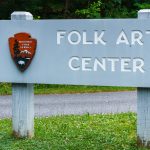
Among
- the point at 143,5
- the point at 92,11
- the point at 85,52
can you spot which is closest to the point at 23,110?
the point at 85,52

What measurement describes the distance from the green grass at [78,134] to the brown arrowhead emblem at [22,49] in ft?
3.28

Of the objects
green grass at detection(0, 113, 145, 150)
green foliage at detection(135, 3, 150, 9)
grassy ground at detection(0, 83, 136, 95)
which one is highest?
green foliage at detection(135, 3, 150, 9)

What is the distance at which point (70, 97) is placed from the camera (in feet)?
46.6

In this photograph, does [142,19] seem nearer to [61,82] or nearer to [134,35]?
[134,35]

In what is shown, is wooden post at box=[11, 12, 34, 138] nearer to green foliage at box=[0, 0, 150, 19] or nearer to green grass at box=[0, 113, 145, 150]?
green grass at box=[0, 113, 145, 150]

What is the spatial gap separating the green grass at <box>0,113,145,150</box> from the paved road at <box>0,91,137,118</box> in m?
1.62

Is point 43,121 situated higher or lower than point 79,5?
lower

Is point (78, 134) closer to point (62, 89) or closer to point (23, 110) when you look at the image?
point (23, 110)

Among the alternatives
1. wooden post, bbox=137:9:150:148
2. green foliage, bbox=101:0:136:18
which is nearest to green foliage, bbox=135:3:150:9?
green foliage, bbox=101:0:136:18

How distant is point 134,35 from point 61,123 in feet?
8.63

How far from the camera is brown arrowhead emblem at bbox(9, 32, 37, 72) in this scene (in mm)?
7438

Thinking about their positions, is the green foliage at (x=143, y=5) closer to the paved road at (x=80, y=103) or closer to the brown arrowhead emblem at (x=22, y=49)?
the paved road at (x=80, y=103)

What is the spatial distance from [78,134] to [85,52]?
4.49 ft

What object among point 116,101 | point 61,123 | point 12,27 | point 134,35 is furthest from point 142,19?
point 116,101
